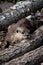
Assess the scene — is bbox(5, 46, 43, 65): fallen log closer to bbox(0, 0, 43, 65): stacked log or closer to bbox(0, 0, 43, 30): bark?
bbox(0, 0, 43, 65): stacked log

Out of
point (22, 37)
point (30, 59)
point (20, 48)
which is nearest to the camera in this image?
point (30, 59)

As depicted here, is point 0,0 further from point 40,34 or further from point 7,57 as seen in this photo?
point 7,57

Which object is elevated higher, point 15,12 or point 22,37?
point 15,12

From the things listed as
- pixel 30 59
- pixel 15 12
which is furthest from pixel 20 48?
pixel 15 12

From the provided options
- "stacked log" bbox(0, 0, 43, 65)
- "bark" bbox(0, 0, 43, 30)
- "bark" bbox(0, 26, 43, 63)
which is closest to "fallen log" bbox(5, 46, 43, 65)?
"stacked log" bbox(0, 0, 43, 65)

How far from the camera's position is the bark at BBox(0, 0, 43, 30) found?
4.58 m

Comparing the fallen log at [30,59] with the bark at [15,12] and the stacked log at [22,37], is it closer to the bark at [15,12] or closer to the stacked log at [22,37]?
the stacked log at [22,37]

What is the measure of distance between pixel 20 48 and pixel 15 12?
1739 mm

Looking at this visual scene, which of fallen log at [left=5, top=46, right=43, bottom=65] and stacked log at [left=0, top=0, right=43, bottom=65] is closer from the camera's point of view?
fallen log at [left=5, top=46, right=43, bottom=65]

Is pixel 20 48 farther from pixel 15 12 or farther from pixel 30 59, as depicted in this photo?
pixel 15 12

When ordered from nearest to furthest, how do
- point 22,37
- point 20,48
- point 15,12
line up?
point 20,48
point 22,37
point 15,12

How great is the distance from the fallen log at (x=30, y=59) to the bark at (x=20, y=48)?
0.19 meters

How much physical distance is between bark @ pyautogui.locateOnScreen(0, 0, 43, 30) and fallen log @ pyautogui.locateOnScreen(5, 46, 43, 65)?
1.56 metres

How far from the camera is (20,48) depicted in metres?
3.34
